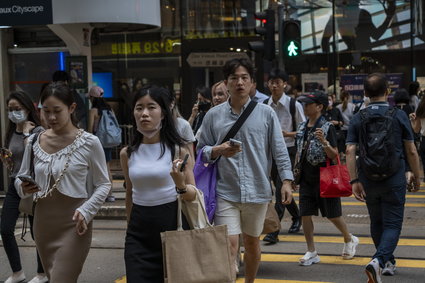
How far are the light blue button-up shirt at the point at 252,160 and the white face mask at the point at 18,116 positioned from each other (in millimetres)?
2019

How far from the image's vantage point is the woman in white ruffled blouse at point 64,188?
5.09 meters

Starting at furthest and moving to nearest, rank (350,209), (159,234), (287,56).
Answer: (287,56)
(350,209)
(159,234)

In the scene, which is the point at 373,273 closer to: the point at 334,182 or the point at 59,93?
the point at 334,182

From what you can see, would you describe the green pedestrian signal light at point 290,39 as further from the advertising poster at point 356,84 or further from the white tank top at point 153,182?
the white tank top at point 153,182

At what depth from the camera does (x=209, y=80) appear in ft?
63.3

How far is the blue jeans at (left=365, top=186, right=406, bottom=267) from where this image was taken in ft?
21.0

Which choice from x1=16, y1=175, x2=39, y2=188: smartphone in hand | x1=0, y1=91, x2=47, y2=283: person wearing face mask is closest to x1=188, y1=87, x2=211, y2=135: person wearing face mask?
x1=0, y1=91, x2=47, y2=283: person wearing face mask

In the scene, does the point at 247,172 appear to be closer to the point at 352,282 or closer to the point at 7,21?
the point at 352,282

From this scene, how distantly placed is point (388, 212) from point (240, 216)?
4.67 ft

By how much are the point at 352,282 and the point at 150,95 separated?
296 cm

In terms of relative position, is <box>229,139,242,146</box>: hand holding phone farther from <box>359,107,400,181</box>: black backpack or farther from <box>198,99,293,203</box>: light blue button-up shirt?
<box>359,107,400,181</box>: black backpack

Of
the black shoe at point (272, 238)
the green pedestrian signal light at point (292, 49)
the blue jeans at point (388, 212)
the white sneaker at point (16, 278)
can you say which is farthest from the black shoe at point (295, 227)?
the green pedestrian signal light at point (292, 49)

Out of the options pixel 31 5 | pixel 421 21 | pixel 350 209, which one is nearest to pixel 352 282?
pixel 350 209

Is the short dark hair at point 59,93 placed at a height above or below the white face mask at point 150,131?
above
